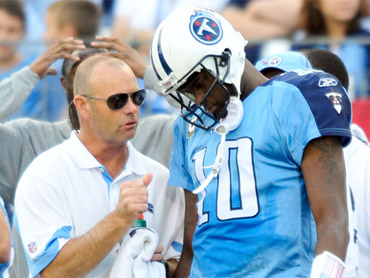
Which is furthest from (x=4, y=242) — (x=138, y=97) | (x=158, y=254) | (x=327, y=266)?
(x=327, y=266)

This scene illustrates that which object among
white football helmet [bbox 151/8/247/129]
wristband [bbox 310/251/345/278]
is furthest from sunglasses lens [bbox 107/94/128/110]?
wristband [bbox 310/251/345/278]

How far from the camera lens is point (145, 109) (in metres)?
7.09

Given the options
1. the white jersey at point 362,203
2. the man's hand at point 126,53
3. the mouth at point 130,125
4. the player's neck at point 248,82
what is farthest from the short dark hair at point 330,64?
the player's neck at point 248,82

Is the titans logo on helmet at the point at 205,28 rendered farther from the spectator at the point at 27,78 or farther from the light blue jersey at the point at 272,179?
the spectator at the point at 27,78

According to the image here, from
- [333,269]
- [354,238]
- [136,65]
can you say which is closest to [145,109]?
[136,65]

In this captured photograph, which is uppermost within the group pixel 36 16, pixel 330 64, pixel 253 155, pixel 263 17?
pixel 253 155

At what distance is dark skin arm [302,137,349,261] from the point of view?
10.7 ft

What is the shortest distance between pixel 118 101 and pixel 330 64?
55.0 inches

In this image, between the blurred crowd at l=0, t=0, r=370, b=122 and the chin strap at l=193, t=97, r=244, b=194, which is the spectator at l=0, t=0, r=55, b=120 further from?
the chin strap at l=193, t=97, r=244, b=194

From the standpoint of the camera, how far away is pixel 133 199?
387 centimetres

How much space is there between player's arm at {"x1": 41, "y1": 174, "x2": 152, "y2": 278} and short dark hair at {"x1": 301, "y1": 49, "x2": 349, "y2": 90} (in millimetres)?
1656

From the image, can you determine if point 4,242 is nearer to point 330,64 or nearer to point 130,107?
point 130,107

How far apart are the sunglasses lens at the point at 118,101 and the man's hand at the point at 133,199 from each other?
0.64 metres

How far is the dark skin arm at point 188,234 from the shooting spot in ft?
13.8
